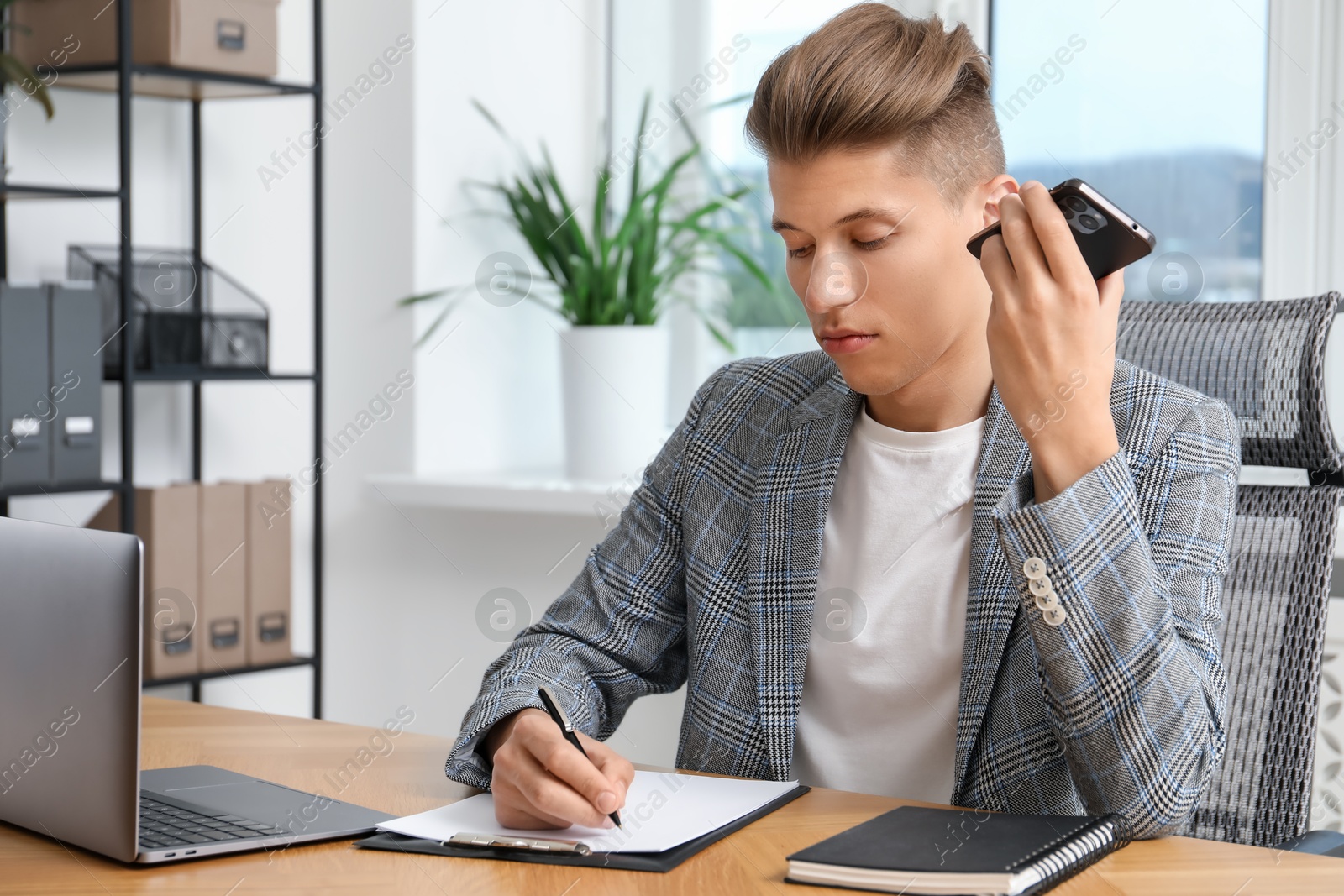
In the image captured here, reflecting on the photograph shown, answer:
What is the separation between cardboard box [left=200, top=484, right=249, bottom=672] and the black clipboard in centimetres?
163

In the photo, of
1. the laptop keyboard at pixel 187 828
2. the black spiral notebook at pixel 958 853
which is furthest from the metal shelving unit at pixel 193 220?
the black spiral notebook at pixel 958 853

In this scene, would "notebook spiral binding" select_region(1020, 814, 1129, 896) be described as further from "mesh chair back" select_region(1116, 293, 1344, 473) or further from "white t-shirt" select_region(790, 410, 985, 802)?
"mesh chair back" select_region(1116, 293, 1344, 473)

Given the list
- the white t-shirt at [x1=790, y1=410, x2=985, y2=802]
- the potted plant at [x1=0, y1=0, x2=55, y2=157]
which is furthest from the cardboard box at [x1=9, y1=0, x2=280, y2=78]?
the white t-shirt at [x1=790, y1=410, x2=985, y2=802]

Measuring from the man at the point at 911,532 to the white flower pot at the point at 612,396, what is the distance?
109cm

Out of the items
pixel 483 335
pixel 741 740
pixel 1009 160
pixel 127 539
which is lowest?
pixel 741 740

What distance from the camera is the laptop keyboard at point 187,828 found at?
906 mm

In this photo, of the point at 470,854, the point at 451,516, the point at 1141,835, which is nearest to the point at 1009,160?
the point at 451,516

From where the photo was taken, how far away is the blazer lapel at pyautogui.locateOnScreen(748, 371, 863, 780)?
1.22 m

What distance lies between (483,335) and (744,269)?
0.57 metres

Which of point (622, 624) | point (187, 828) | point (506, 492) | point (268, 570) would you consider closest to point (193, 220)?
point (268, 570)

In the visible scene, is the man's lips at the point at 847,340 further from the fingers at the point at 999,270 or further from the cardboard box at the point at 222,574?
the cardboard box at the point at 222,574

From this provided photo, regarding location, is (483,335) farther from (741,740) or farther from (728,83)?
(741,740)

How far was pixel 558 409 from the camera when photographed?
296cm

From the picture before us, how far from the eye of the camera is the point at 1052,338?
3.36 ft
